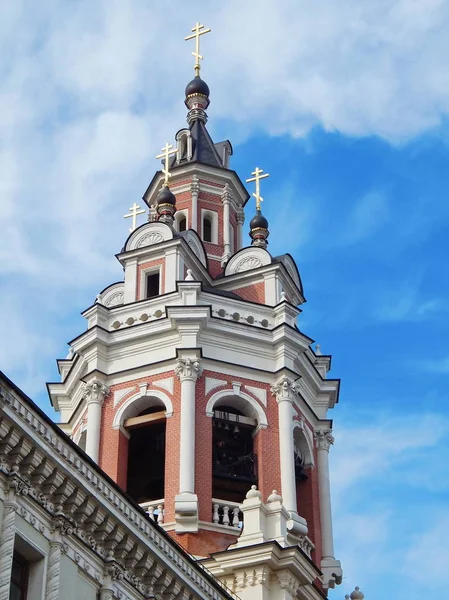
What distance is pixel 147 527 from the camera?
23672 millimetres

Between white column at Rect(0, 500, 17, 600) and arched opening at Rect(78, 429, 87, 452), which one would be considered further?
arched opening at Rect(78, 429, 87, 452)

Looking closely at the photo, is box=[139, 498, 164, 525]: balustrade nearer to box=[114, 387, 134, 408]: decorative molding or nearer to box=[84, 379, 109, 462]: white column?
box=[84, 379, 109, 462]: white column

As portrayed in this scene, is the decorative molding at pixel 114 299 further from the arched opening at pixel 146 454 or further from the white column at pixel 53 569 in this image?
the white column at pixel 53 569

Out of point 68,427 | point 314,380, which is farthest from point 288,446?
point 68,427

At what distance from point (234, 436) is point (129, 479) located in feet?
10.2

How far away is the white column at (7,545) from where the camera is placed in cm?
1952

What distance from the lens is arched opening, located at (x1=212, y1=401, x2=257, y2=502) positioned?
3553 cm

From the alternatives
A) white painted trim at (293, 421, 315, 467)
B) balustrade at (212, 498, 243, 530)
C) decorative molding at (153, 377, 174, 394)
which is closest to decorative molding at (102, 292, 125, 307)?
decorative molding at (153, 377, 174, 394)

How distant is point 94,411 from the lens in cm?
3662

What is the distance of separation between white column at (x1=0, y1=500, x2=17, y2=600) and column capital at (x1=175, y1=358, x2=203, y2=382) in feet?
52.1

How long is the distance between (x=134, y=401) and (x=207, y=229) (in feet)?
28.3

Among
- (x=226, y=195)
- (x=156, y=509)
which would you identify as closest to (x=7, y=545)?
(x=156, y=509)

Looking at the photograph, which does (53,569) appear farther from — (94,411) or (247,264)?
(247,264)

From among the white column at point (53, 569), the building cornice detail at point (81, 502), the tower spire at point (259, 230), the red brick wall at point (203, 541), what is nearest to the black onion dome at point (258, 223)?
the tower spire at point (259, 230)
